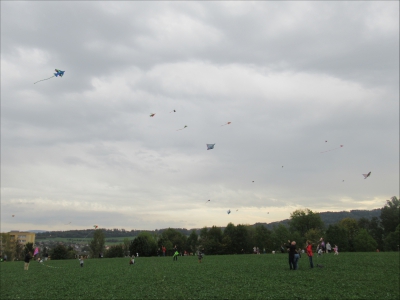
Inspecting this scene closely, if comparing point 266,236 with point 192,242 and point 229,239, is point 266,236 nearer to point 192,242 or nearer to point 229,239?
point 229,239

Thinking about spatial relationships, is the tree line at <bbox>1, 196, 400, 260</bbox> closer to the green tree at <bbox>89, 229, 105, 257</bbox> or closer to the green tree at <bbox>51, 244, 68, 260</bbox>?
the green tree at <bbox>89, 229, 105, 257</bbox>

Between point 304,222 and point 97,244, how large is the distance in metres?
82.8

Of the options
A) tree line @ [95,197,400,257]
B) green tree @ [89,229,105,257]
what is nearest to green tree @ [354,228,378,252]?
tree line @ [95,197,400,257]

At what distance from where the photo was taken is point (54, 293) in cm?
1942

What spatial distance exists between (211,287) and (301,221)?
109272mm

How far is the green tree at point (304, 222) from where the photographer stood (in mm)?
118206

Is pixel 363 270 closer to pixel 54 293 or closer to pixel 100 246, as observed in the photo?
pixel 54 293

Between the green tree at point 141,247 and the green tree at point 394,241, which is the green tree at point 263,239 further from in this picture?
the green tree at point 141,247

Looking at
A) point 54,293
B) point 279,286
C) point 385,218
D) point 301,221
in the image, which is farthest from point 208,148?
point 385,218

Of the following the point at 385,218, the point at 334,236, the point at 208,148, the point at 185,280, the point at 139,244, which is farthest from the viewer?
the point at 385,218

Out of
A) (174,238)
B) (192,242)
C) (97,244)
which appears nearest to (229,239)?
(192,242)

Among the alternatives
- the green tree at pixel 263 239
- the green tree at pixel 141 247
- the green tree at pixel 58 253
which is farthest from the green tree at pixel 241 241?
the green tree at pixel 58 253

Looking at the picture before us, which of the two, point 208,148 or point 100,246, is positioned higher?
point 208,148

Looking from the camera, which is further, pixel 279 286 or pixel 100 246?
pixel 100 246
